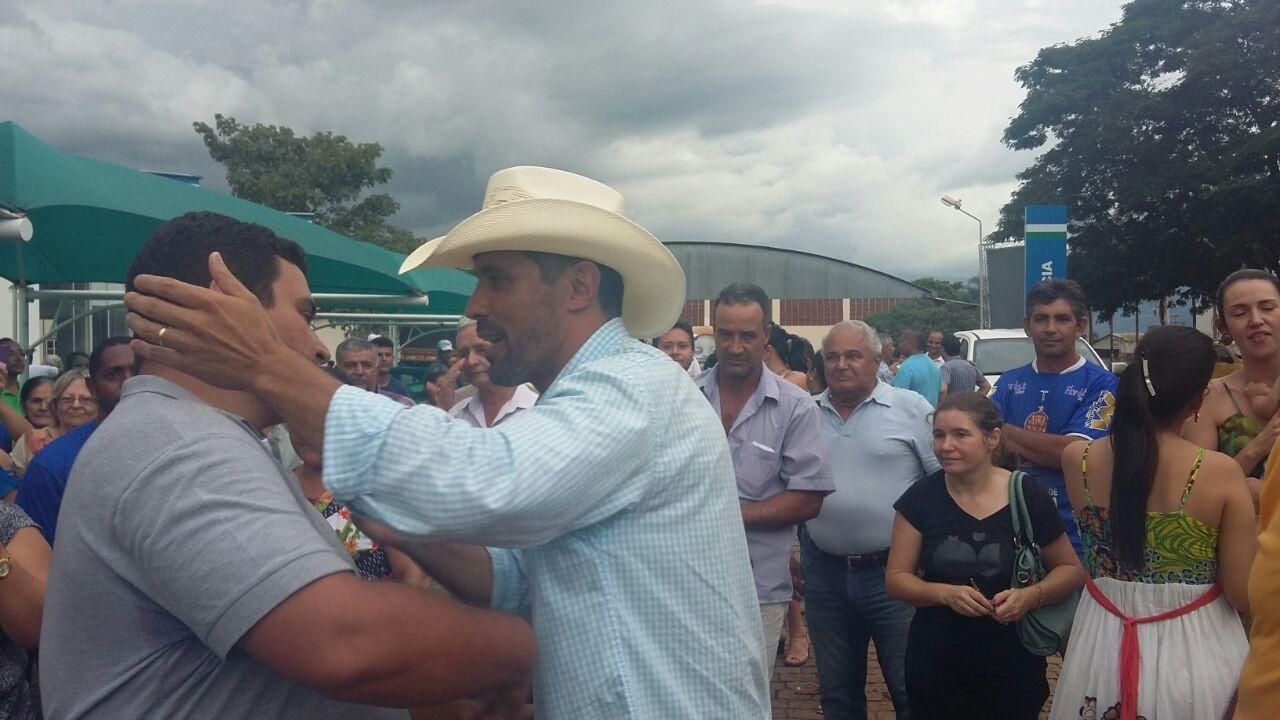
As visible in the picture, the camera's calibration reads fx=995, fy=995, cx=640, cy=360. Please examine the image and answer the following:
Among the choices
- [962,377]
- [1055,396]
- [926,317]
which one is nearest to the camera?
[1055,396]

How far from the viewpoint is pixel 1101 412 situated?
4578 mm

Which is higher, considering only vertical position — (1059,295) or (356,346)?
(1059,295)

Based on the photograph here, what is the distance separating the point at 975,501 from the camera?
408cm

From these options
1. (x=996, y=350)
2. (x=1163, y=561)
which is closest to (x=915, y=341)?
(x=996, y=350)

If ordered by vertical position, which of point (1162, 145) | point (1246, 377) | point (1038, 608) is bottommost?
point (1038, 608)

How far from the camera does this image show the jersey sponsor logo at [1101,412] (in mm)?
4543

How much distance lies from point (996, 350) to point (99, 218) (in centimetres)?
1156

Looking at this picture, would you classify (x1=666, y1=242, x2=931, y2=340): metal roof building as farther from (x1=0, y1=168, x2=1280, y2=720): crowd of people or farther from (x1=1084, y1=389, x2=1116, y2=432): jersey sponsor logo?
(x1=0, y1=168, x2=1280, y2=720): crowd of people

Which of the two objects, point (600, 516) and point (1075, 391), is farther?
point (1075, 391)

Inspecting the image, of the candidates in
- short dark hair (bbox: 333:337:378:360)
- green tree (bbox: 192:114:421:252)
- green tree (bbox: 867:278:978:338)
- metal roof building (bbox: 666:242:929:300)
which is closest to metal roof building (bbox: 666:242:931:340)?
metal roof building (bbox: 666:242:929:300)

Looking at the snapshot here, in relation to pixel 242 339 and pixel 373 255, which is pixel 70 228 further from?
pixel 242 339

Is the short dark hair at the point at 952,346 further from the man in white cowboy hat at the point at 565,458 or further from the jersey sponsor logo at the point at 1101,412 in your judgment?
the man in white cowboy hat at the point at 565,458

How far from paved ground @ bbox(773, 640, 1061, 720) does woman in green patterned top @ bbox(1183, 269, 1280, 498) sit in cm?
230

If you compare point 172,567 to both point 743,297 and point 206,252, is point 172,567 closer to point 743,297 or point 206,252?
point 206,252
